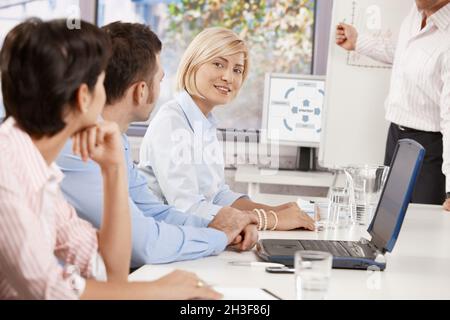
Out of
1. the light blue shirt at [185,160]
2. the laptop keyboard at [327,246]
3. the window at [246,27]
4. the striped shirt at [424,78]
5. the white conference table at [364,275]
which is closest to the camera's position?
the white conference table at [364,275]

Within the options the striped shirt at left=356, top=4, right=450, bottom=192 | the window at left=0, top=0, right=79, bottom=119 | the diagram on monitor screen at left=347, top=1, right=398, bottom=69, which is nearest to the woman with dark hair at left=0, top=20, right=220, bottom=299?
the striped shirt at left=356, top=4, right=450, bottom=192

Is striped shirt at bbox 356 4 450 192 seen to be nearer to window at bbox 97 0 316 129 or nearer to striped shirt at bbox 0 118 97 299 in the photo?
window at bbox 97 0 316 129

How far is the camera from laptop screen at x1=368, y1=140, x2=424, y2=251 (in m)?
1.86

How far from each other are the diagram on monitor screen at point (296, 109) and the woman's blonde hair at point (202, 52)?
6.07ft

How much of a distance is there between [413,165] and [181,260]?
0.61 metres

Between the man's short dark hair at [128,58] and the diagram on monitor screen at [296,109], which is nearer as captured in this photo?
the man's short dark hair at [128,58]

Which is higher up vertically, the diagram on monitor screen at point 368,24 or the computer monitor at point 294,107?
the diagram on monitor screen at point 368,24

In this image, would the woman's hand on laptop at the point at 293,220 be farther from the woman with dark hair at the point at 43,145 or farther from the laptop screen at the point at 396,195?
the woman with dark hair at the point at 43,145

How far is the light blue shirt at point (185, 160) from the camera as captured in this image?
257 centimetres

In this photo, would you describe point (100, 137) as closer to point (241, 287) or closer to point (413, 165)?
point (241, 287)

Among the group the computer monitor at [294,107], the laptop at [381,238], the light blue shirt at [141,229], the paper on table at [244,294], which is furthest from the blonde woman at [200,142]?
the computer monitor at [294,107]

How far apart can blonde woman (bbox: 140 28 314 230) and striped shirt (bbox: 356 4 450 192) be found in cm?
103
